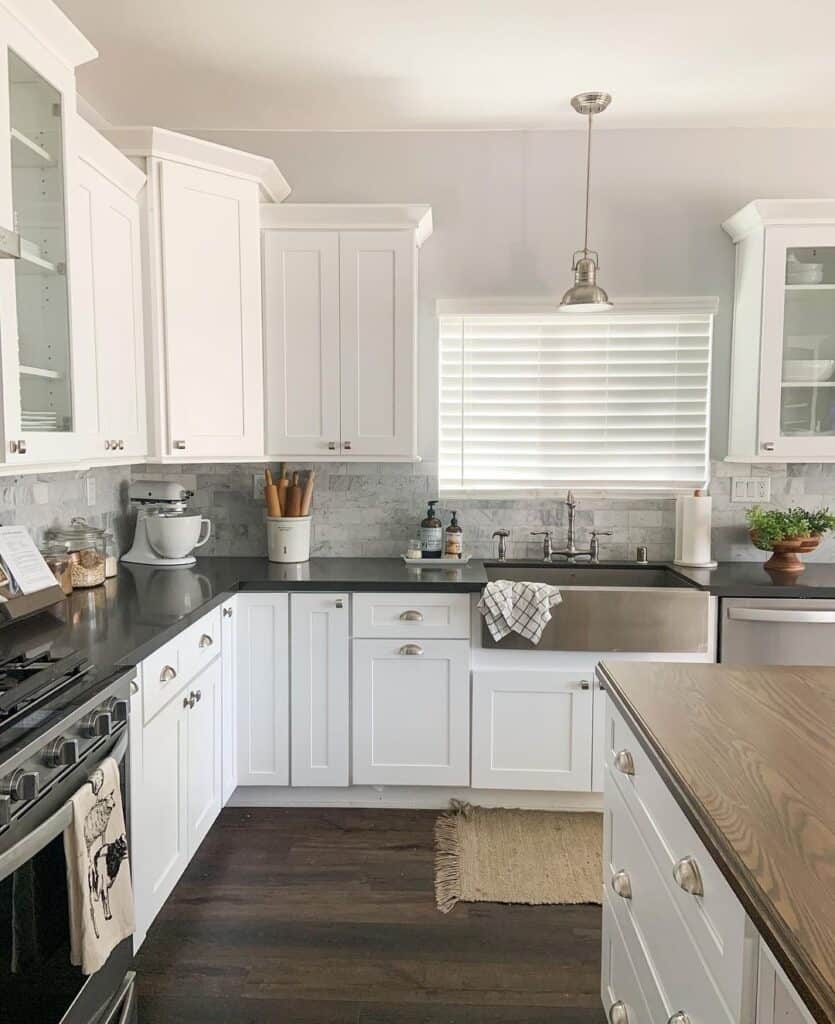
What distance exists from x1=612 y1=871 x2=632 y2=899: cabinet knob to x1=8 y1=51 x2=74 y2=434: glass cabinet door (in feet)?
5.45

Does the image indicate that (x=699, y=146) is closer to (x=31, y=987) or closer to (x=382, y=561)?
(x=382, y=561)

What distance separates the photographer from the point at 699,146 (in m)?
3.38

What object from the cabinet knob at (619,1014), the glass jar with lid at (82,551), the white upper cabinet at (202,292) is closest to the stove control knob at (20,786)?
the cabinet knob at (619,1014)

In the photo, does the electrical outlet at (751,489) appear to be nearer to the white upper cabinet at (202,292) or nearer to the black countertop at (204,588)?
the black countertop at (204,588)

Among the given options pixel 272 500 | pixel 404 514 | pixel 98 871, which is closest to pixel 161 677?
pixel 98 871

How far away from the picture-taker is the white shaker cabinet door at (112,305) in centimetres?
237

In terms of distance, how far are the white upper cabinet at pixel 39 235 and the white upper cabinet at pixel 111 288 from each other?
0.12 metres

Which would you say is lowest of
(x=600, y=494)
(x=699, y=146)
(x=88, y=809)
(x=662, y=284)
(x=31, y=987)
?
(x=31, y=987)

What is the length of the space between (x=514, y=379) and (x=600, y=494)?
0.62 m

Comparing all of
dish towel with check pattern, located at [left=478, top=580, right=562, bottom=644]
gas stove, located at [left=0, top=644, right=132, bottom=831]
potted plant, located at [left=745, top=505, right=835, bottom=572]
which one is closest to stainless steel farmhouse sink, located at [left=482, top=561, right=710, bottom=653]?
dish towel with check pattern, located at [left=478, top=580, right=562, bottom=644]

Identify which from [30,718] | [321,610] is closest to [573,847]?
[321,610]

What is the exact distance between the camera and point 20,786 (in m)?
1.32

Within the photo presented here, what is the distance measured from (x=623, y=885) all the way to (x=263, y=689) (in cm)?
169

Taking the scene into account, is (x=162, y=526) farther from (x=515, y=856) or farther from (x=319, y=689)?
(x=515, y=856)
